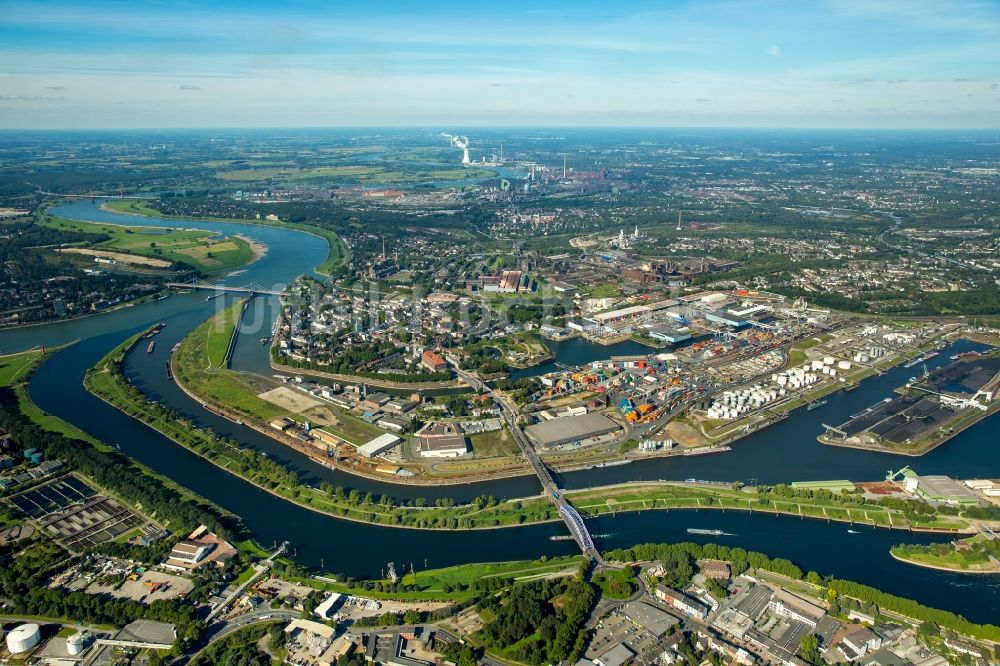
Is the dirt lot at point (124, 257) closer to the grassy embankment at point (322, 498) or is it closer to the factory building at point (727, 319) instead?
the grassy embankment at point (322, 498)

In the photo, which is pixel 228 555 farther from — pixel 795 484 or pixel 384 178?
pixel 384 178

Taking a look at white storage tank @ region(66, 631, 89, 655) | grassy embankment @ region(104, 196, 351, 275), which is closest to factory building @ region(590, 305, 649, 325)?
grassy embankment @ region(104, 196, 351, 275)

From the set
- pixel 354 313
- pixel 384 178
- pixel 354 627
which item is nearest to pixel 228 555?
pixel 354 627

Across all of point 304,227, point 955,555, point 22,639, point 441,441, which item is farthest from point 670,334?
point 304,227

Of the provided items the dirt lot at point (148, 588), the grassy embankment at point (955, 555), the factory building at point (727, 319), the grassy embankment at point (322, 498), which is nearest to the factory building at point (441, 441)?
the grassy embankment at point (322, 498)

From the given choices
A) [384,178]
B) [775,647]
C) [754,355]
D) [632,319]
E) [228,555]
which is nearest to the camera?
[775,647]

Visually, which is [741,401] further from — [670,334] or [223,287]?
[223,287]
